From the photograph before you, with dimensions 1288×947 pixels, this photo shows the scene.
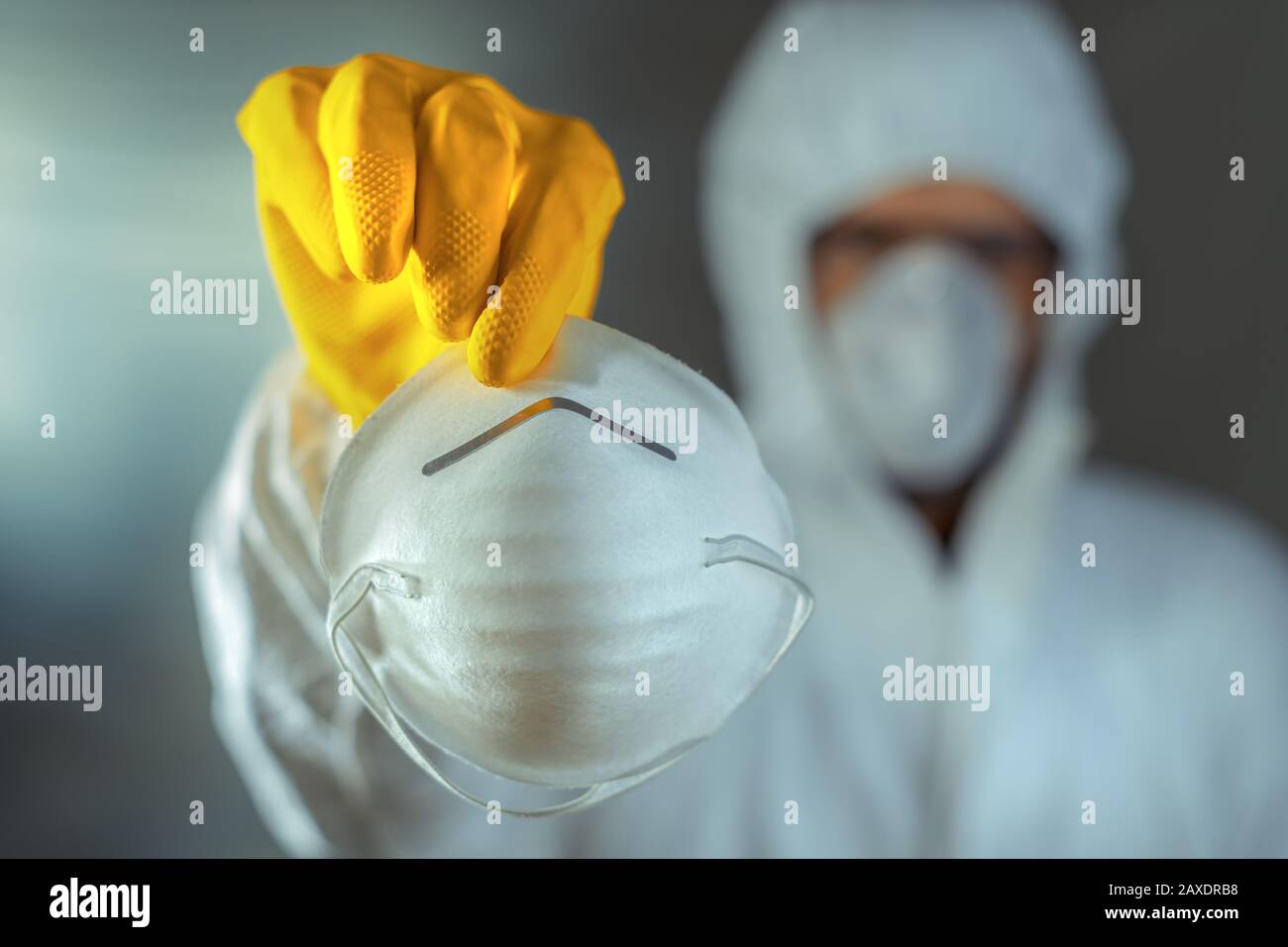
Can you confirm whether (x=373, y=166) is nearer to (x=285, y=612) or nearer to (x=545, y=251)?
(x=545, y=251)

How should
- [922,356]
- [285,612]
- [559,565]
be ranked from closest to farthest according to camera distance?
[559,565]
[285,612]
[922,356]

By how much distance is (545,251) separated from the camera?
448mm

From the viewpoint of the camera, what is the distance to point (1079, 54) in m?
1.02

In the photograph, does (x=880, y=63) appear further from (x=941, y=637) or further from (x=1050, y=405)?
(x=941, y=637)

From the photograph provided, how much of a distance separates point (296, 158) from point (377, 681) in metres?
0.26

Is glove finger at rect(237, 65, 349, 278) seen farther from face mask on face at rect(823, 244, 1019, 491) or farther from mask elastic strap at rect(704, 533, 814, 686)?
face mask on face at rect(823, 244, 1019, 491)

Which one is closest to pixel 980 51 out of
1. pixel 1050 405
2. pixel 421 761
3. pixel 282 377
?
pixel 1050 405

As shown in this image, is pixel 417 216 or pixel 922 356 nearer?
pixel 417 216

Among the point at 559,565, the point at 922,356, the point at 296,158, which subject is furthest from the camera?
the point at 922,356

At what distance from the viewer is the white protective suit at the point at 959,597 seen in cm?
91

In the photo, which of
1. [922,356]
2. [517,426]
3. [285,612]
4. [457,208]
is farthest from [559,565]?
[922,356]

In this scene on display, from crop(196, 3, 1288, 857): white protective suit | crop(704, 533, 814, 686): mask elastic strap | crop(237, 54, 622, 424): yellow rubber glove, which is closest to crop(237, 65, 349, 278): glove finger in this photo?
crop(237, 54, 622, 424): yellow rubber glove

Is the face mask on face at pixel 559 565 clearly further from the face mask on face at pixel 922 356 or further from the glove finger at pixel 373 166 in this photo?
the face mask on face at pixel 922 356
